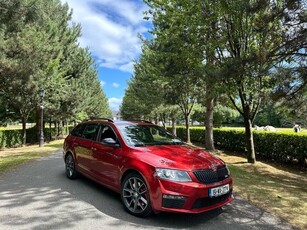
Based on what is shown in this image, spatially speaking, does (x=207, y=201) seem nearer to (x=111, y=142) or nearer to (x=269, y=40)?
(x=111, y=142)

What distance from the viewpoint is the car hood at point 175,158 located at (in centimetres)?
443

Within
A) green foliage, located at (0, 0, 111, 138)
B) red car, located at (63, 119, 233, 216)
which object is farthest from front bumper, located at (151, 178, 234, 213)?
green foliage, located at (0, 0, 111, 138)

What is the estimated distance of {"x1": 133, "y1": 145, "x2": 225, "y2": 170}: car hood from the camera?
4.43m

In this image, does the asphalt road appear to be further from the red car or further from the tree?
the tree

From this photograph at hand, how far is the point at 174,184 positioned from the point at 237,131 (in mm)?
14307

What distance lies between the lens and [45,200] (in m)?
5.46

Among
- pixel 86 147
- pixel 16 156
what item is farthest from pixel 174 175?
pixel 16 156

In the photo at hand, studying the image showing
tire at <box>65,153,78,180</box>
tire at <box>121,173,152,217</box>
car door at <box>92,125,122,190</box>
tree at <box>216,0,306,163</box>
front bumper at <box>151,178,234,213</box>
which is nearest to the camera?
front bumper at <box>151,178,234,213</box>

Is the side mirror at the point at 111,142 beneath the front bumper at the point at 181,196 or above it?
above

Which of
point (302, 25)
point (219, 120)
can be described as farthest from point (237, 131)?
point (219, 120)

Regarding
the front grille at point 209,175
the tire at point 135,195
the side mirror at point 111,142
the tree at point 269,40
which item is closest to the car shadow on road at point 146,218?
the tire at point 135,195

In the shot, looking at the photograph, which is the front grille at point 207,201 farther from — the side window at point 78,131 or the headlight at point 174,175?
the side window at point 78,131

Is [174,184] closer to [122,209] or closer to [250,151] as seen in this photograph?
[122,209]

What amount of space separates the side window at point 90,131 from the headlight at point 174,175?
8.46ft
